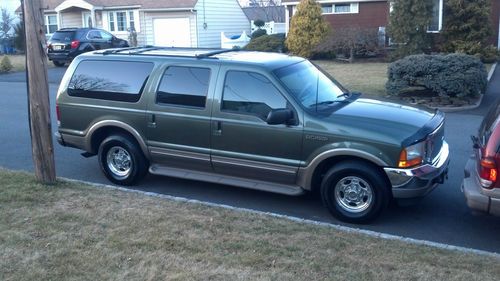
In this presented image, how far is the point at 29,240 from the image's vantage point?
16.7 ft

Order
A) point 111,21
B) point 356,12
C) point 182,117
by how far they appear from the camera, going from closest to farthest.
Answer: point 182,117
point 356,12
point 111,21

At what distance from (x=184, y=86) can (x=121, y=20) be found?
3057cm

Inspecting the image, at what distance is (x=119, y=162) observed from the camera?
7.40 m

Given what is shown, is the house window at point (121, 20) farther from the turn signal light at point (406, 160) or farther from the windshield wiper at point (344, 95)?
the turn signal light at point (406, 160)

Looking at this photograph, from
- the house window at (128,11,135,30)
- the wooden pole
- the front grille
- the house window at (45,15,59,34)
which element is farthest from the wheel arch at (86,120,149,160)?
the house window at (45,15,59,34)

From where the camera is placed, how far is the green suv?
5.73m

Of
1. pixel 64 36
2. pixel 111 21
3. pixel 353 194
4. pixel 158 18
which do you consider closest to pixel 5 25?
pixel 111 21

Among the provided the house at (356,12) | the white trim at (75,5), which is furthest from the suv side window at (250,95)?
the white trim at (75,5)

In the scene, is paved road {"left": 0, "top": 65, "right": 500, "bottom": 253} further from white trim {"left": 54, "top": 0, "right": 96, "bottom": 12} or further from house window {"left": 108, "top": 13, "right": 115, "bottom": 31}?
house window {"left": 108, "top": 13, "right": 115, "bottom": 31}

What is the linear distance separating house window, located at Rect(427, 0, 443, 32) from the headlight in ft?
57.9

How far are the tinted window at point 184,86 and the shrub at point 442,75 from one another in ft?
26.3

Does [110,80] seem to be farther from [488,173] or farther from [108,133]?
[488,173]

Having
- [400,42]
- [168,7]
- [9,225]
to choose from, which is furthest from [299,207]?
[168,7]

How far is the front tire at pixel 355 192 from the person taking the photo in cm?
571
